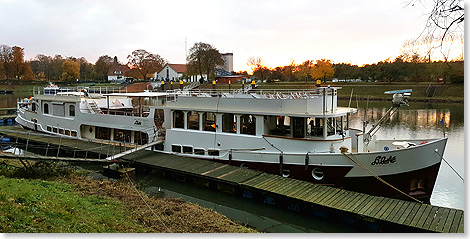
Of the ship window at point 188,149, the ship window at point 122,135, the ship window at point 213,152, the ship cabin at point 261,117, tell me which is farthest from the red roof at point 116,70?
the ship window at point 213,152

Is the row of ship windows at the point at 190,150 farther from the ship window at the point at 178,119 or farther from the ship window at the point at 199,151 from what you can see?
the ship window at the point at 178,119

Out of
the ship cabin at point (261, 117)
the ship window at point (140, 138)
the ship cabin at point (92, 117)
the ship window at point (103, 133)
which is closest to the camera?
the ship cabin at point (261, 117)

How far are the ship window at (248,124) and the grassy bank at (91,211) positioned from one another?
13.1ft

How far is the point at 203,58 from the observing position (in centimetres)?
6200

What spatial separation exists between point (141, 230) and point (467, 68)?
301 inches

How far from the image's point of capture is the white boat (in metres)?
11.1

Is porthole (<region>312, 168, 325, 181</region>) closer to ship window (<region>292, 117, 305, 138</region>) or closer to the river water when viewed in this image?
ship window (<region>292, 117, 305, 138</region>)

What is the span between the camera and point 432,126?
29562 millimetres

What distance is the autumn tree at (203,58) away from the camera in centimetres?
6203

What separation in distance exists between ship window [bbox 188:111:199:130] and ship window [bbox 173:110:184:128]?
392 mm

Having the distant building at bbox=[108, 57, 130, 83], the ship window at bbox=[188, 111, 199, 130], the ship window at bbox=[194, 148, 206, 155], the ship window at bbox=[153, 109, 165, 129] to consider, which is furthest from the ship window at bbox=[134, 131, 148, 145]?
the distant building at bbox=[108, 57, 130, 83]

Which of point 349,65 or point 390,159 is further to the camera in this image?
point 349,65

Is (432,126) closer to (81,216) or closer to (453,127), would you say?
(453,127)

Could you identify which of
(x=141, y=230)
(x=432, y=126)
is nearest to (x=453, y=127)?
(x=432, y=126)
